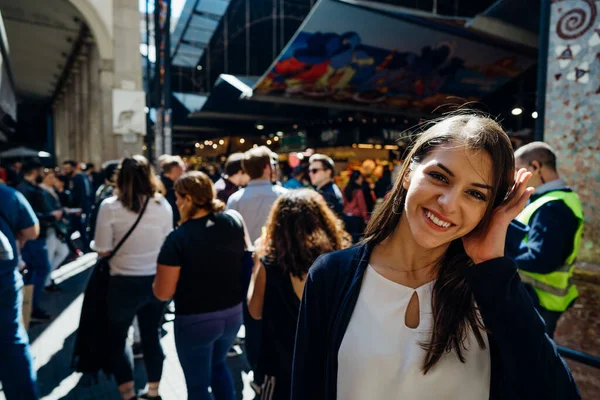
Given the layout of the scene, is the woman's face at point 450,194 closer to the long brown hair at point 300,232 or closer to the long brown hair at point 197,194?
the long brown hair at point 300,232

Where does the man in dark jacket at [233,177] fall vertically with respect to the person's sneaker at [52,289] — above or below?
above

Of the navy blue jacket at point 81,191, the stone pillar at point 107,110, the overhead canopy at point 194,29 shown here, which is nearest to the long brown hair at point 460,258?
the navy blue jacket at point 81,191

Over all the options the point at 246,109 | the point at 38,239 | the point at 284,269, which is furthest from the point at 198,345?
the point at 246,109

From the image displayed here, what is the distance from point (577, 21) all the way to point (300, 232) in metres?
3.20

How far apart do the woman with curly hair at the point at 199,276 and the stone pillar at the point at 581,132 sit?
291cm

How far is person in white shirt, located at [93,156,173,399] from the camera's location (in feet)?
9.96

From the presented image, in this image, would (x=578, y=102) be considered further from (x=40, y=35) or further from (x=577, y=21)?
(x=40, y=35)

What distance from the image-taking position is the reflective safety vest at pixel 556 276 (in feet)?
8.87

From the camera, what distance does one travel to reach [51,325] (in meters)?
4.74

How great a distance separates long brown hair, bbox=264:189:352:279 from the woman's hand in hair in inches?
42.7

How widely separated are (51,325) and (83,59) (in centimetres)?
1661

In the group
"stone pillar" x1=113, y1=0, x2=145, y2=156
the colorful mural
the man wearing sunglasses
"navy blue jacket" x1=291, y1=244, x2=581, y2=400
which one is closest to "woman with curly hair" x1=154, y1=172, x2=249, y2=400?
"navy blue jacket" x1=291, y1=244, x2=581, y2=400

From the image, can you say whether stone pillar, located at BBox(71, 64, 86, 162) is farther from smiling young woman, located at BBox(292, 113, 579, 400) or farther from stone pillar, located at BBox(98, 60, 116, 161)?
smiling young woman, located at BBox(292, 113, 579, 400)

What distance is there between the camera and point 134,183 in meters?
3.17
